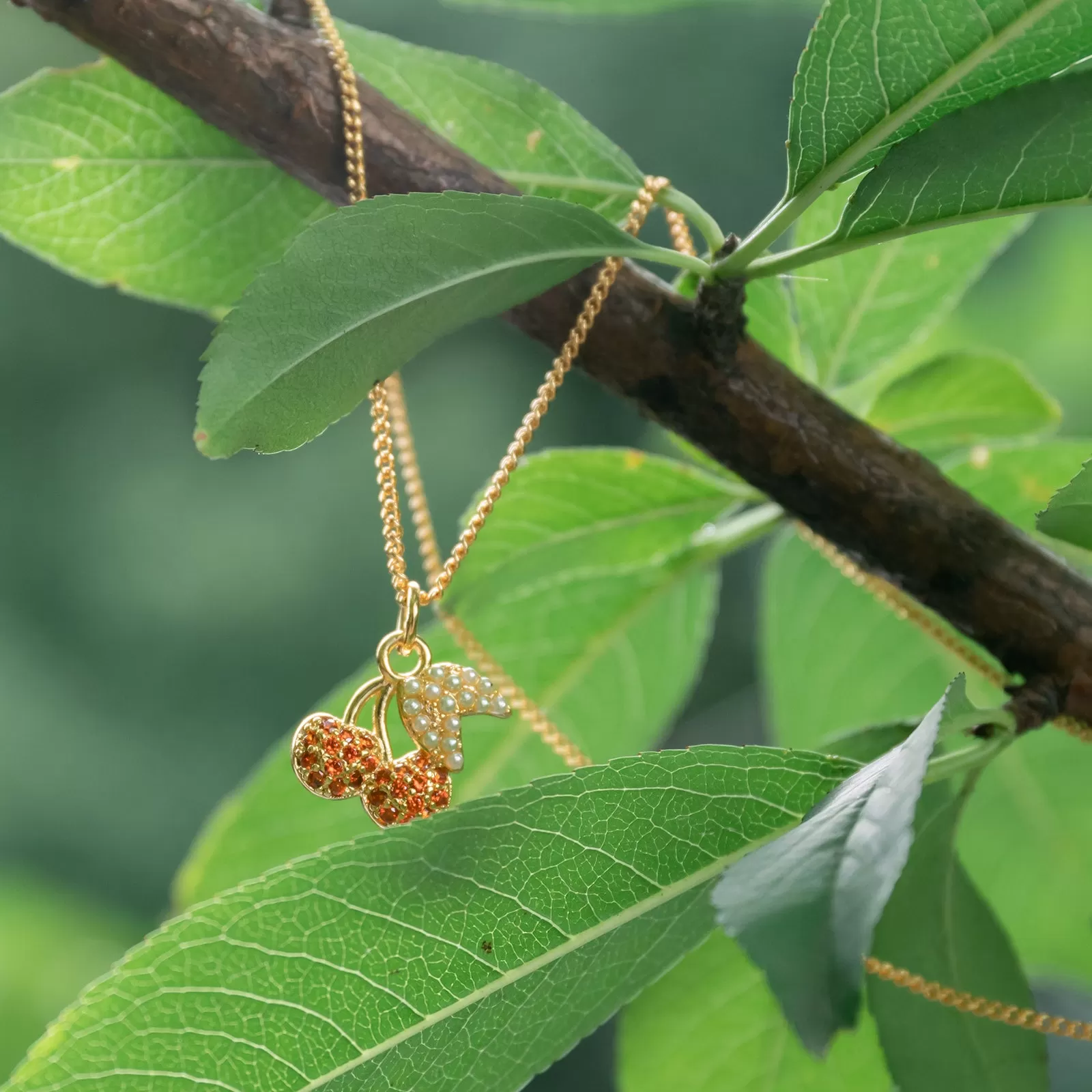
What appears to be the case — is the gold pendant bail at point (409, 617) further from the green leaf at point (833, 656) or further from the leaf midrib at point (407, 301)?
the green leaf at point (833, 656)

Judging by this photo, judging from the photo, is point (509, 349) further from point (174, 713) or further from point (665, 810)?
point (665, 810)

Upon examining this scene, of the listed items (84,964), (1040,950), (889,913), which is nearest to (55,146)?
(889,913)

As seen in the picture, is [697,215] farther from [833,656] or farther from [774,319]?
[833,656]

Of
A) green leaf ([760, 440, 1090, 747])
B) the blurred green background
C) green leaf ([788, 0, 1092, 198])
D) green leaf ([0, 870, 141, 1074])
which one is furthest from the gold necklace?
the blurred green background

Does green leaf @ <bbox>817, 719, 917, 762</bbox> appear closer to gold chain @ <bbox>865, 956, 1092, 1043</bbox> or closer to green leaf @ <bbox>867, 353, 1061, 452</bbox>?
gold chain @ <bbox>865, 956, 1092, 1043</bbox>

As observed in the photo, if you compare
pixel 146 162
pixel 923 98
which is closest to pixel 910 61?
pixel 923 98

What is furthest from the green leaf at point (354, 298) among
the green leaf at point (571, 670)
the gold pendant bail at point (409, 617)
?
the green leaf at point (571, 670)

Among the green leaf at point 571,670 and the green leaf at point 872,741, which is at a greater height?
the green leaf at point 571,670
